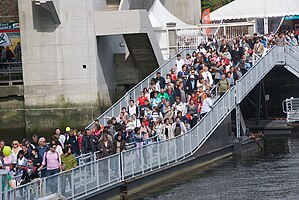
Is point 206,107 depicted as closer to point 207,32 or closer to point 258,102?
point 258,102

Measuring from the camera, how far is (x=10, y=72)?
45750 mm

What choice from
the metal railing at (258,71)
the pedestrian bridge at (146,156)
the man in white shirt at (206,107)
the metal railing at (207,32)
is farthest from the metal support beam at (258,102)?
the man in white shirt at (206,107)

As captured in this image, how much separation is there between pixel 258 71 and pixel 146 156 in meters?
11.5

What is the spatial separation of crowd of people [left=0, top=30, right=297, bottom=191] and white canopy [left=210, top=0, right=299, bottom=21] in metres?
5.55

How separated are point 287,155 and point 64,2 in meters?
12.6

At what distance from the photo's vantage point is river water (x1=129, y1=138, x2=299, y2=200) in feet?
90.4

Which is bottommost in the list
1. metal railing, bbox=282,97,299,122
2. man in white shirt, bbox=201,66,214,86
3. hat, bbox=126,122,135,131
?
metal railing, bbox=282,97,299,122

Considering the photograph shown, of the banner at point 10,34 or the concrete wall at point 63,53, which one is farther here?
the banner at point 10,34

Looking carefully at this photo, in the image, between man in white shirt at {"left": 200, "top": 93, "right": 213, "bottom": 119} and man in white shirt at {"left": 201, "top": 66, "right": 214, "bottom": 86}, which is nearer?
man in white shirt at {"left": 200, "top": 93, "right": 213, "bottom": 119}

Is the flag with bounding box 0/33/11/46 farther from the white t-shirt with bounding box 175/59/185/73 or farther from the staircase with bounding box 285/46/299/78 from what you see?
the staircase with bounding box 285/46/299/78

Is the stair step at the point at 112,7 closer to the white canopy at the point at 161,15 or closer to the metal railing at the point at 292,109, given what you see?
the white canopy at the point at 161,15

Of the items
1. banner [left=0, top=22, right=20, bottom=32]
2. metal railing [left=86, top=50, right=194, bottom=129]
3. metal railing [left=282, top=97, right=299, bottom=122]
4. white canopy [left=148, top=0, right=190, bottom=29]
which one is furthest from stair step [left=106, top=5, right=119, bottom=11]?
metal railing [left=282, top=97, right=299, bottom=122]

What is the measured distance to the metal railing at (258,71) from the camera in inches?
1442

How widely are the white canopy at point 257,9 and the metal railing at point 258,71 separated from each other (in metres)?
9.21
